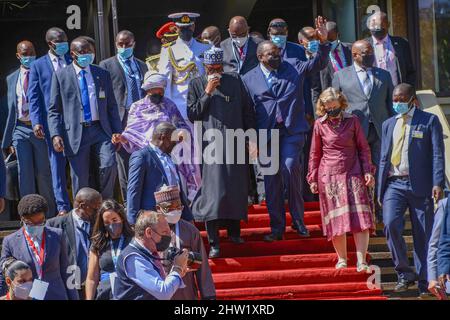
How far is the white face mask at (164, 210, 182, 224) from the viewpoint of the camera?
11.6 m

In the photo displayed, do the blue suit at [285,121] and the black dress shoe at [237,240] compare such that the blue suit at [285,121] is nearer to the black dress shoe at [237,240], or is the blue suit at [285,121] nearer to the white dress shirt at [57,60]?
the black dress shoe at [237,240]

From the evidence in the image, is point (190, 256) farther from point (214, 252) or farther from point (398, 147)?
point (398, 147)

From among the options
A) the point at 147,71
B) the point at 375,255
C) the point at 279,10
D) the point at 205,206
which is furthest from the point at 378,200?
the point at 279,10

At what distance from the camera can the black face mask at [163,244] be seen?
10.6 meters

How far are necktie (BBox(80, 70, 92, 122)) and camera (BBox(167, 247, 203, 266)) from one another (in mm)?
3420

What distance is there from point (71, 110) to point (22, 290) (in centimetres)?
315

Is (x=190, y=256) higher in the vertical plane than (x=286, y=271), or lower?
higher

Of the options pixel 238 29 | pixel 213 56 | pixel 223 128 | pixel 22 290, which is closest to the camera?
pixel 22 290

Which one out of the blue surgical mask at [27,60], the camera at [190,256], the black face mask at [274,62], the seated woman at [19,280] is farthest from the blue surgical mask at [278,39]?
the seated woman at [19,280]

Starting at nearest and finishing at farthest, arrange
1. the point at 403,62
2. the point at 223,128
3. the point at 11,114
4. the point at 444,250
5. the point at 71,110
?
the point at 444,250
the point at 223,128
the point at 71,110
the point at 11,114
the point at 403,62

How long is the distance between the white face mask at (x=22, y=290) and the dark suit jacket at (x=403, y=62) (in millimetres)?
5367

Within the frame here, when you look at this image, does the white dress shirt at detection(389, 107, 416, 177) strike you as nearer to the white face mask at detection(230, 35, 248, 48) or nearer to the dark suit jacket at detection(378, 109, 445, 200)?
the dark suit jacket at detection(378, 109, 445, 200)

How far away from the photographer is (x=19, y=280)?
11289 millimetres

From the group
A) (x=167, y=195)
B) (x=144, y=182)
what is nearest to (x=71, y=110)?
(x=144, y=182)
